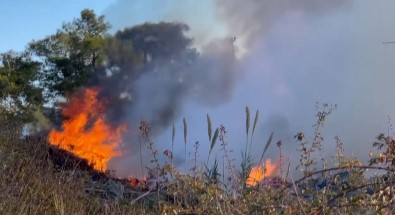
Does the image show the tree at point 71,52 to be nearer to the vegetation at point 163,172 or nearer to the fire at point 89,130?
the vegetation at point 163,172

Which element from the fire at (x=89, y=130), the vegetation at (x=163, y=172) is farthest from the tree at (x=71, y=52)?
the fire at (x=89, y=130)

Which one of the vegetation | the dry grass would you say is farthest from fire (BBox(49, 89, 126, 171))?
the dry grass

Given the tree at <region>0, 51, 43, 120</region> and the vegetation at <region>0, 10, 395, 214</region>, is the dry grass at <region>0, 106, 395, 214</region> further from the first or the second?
the tree at <region>0, 51, 43, 120</region>

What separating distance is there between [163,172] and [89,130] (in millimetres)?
12921

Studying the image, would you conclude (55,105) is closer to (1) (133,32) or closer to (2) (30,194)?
(1) (133,32)

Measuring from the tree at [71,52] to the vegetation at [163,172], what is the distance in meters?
0.12

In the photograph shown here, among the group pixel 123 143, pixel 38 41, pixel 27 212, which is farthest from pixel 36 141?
pixel 38 41

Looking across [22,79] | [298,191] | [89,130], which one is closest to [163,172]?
[298,191]

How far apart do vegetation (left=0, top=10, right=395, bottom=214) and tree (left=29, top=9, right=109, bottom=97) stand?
0.12m

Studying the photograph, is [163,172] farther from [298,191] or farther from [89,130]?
[89,130]

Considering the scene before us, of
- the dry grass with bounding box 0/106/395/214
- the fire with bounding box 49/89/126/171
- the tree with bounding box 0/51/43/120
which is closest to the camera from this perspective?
the dry grass with bounding box 0/106/395/214

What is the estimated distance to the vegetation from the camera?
2736mm

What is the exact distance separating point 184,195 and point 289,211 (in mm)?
462

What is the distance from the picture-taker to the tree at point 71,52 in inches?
858
